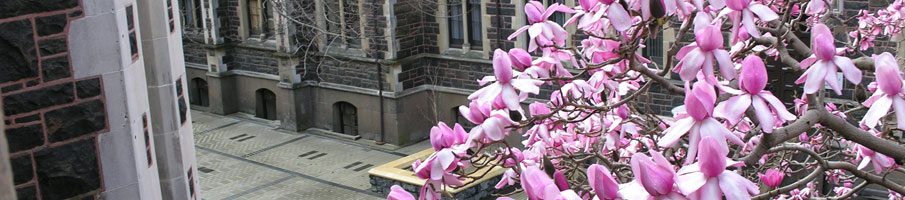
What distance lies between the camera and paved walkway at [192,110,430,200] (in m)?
16.0

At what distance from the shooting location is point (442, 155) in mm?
3814

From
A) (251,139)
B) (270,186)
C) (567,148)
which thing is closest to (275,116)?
(251,139)

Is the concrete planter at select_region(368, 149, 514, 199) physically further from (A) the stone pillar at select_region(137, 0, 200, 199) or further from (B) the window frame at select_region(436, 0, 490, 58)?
(A) the stone pillar at select_region(137, 0, 200, 199)

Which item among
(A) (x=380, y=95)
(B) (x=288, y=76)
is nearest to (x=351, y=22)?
(A) (x=380, y=95)

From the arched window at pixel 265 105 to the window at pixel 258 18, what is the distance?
1229mm

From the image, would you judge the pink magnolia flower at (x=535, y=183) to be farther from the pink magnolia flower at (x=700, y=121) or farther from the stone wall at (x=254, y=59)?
the stone wall at (x=254, y=59)

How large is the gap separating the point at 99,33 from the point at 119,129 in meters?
0.48

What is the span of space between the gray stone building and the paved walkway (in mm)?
544

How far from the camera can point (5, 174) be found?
4.80 metres

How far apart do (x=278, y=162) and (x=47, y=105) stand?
1324 centimetres

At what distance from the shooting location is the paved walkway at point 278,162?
16.0m

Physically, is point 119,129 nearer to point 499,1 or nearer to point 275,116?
point 499,1

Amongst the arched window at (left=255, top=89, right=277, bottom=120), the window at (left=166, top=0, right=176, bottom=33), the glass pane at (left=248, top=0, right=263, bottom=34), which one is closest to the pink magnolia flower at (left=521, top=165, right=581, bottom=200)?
the window at (left=166, top=0, right=176, bottom=33)

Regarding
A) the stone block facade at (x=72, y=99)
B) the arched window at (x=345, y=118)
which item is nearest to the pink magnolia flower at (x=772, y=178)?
the stone block facade at (x=72, y=99)
